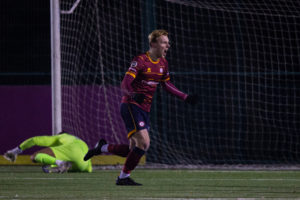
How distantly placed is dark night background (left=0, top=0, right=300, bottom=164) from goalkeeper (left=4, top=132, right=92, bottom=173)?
250cm

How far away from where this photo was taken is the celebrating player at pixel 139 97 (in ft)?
26.2

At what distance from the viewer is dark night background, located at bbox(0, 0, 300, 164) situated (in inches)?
519

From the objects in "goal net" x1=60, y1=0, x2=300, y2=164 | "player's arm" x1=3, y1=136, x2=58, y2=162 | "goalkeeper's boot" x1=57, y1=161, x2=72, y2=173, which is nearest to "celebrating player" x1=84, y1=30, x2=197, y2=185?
"goalkeeper's boot" x1=57, y1=161, x2=72, y2=173

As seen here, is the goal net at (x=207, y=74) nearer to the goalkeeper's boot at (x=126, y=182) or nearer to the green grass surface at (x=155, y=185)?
the green grass surface at (x=155, y=185)

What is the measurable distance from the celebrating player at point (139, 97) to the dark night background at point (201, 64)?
4679 mm

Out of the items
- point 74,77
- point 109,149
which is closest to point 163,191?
point 109,149

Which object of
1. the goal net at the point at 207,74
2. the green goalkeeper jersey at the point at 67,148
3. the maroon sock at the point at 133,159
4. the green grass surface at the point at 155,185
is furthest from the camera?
the goal net at the point at 207,74

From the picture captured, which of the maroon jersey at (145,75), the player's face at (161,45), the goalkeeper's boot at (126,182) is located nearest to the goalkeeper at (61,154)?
the goalkeeper's boot at (126,182)

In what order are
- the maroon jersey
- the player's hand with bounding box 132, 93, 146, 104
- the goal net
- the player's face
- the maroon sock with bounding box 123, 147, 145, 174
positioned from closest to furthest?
the player's hand with bounding box 132, 93, 146, 104 → the maroon sock with bounding box 123, 147, 145, 174 → the maroon jersey → the player's face → the goal net

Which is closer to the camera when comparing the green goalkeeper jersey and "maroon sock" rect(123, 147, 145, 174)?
"maroon sock" rect(123, 147, 145, 174)

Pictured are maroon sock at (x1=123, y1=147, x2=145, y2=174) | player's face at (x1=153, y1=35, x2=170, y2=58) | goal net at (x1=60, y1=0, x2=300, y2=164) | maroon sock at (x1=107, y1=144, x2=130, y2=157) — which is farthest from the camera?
goal net at (x1=60, y1=0, x2=300, y2=164)

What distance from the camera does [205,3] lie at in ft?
43.6

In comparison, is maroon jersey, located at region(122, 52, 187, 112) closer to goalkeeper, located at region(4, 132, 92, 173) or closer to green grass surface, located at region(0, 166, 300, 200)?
green grass surface, located at region(0, 166, 300, 200)

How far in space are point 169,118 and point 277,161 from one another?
2.21 m
